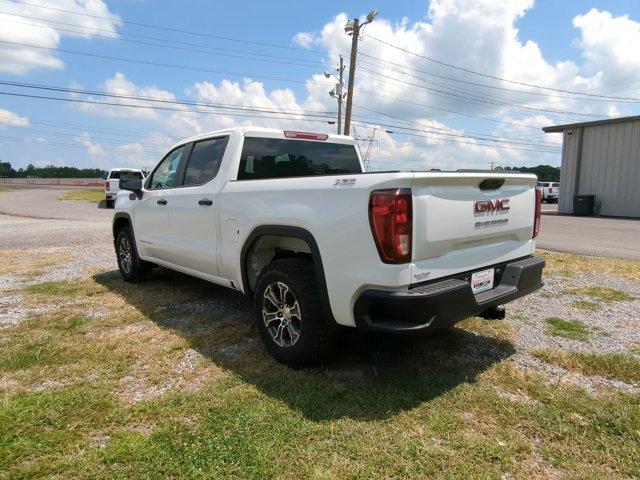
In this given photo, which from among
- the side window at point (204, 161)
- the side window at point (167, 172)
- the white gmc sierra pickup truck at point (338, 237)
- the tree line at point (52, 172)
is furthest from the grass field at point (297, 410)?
the tree line at point (52, 172)

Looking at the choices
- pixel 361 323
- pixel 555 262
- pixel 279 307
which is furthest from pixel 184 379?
pixel 555 262

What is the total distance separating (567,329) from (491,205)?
6.20 feet

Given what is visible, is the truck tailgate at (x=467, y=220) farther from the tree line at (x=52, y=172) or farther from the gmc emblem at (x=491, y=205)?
the tree line at (x=52, y=172)

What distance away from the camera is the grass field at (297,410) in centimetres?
239

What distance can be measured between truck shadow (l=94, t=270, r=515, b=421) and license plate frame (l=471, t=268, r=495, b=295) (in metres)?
0.65

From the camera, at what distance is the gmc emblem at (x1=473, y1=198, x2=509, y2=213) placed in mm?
3172

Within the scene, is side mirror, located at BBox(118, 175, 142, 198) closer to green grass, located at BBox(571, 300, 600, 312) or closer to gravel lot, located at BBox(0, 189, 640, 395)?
gravel lot, located at BBox(0, 189, 640, 395)

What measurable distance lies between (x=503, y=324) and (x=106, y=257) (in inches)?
275

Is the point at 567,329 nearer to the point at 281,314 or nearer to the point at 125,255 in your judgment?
the point at 281,314

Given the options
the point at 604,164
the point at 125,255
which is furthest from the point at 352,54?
the point at 125,255

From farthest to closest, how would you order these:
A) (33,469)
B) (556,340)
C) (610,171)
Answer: (610,171)
(556,340)
(33,469)

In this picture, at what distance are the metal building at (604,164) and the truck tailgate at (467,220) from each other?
21.3m

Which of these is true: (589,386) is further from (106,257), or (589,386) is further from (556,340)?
(106,257)

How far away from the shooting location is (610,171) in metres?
21.9
